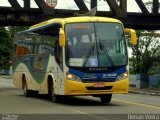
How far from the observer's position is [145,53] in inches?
1919

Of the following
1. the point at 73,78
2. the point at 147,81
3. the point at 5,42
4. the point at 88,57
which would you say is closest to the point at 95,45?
the point at 88,57

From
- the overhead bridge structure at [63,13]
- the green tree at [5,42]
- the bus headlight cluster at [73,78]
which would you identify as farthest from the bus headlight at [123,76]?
the green tree at [5,42]

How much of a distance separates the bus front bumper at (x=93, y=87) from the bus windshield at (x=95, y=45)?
2.12 feet

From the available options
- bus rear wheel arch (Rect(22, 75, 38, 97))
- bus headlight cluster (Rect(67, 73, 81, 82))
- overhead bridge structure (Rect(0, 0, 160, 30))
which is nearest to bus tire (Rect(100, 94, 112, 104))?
bus headlight cluster (Rect(67, 73, 81, 82))

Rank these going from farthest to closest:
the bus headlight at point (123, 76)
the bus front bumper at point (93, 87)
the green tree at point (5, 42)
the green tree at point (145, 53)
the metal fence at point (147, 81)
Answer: the green tree at point (5, 42) → the green tree at point (145, 53) → the metal fence at point (147, 81) → the bus headlight at point (123, 76) → the bus front bumper at point (93, 87)

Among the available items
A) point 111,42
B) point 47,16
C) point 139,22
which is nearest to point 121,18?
point 139,22

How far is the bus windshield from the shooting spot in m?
20.1

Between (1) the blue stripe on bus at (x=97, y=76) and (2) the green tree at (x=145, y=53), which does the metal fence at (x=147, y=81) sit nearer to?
(2) the green tree at (x=145, y=53)

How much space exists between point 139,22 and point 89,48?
57.1 feet

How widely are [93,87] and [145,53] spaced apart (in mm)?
29194

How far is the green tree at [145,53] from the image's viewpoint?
48.8m

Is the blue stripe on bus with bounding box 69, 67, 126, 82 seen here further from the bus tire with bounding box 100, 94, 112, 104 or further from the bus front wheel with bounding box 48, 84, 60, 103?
the bus front wheel with bounding box 48, 84, 60, 103

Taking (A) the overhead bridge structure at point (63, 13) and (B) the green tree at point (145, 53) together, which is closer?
(A) the overhead bridge structure at point (63, 13)

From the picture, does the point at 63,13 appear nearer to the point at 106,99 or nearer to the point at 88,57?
the point at 106,99
